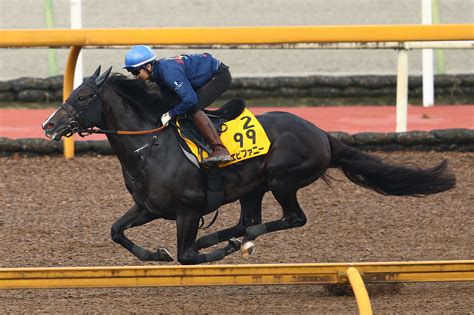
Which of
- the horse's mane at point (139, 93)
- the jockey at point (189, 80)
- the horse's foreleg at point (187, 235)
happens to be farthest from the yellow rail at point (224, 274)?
the horse's mane at point (139, 93)

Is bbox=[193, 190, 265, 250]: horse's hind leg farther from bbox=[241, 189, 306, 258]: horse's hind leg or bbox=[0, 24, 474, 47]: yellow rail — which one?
bbox=[0, 24, 474, 47]: yellow rail

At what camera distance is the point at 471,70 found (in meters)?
14.3

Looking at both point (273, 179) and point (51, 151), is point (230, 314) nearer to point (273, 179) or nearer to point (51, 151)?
point (273, 179)

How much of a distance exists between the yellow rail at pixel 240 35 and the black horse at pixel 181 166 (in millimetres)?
1974

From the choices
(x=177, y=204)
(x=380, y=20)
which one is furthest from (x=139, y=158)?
(x=380, y=20)

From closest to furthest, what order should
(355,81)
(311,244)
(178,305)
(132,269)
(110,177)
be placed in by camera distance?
(132,269), (178,305), (311,244), (110,177), (355,81)

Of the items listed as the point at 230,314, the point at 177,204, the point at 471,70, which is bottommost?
the point at 230,314

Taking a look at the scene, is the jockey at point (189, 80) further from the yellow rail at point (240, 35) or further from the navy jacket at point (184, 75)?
the yellow rail at point (240, 35)

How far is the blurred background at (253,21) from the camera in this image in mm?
14227

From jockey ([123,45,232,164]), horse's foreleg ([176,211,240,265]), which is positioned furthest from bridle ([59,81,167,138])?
horse's foreleg ([176,211,240,265])

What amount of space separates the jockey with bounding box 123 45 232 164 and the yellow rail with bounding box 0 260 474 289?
86 centimetres

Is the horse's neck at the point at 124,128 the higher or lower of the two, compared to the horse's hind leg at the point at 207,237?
higher

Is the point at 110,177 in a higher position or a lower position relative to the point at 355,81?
lower

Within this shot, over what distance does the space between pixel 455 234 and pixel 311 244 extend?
3.76ft
